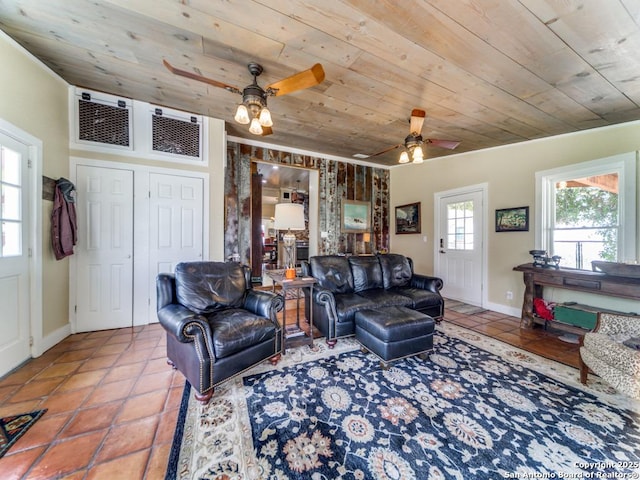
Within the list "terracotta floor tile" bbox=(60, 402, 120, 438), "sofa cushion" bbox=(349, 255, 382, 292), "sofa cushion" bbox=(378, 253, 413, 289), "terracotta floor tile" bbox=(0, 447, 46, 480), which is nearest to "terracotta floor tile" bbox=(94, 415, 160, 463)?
"terracotta floor tile" bbox=(60, 402, 120, 438)

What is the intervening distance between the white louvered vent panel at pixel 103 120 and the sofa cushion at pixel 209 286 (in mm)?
1930

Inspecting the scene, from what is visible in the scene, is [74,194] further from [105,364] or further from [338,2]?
[338,2]

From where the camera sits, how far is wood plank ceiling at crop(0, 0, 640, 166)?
1.59 meters

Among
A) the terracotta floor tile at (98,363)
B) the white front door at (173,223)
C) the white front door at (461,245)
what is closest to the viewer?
the terracotta floor tile at (98,363)

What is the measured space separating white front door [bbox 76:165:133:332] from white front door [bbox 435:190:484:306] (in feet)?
16.5

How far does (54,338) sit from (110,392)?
1401 millimetres

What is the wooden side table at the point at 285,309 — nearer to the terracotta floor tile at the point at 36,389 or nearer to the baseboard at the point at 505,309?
the terracotta floor tile at the point at 36,389

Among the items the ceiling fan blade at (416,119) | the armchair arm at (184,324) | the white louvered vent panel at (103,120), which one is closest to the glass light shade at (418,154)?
the ceiling fan blade at (416,119)

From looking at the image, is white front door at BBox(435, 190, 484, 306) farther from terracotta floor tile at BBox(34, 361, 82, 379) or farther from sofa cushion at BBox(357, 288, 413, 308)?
terracotta floor tile at BBox(34, 361, 82, 379)

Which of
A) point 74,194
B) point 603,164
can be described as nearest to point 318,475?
point 74,194

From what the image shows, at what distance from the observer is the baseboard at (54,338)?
7.72ft

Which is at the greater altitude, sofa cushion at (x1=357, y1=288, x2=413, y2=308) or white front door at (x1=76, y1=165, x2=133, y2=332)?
white front door at (x1=76, y1=165, x2=133, y2=332)

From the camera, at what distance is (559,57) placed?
1914mm

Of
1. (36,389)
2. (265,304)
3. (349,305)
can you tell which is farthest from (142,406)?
(349,305)
